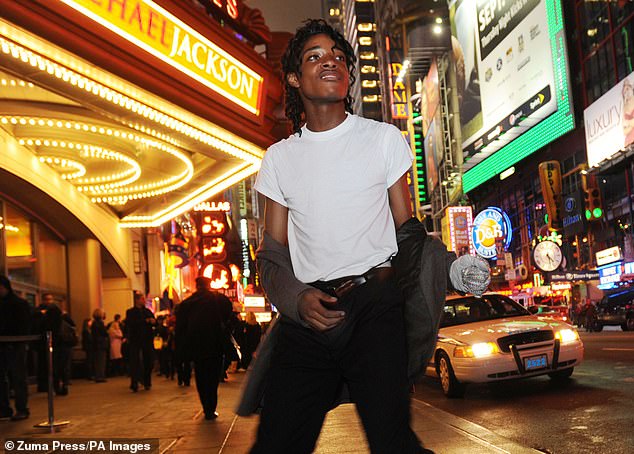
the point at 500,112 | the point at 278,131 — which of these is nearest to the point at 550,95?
the point at 500,112

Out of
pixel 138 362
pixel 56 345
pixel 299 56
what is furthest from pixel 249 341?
pixel 299 56

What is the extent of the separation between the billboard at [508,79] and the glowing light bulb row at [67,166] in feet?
131

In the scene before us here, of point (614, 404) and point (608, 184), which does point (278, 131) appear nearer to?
point (614, 404)

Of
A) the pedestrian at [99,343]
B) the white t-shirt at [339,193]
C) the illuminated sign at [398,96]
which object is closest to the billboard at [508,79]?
the illuminated sign at [398,96]

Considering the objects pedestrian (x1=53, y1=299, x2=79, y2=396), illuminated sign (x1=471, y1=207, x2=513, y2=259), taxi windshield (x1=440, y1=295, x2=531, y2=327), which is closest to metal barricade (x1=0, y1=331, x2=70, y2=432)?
pedestrian (x1=53, y1=299, x2=79, y2=396)

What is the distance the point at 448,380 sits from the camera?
10.7m

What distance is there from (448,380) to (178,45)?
A: 5808 mm

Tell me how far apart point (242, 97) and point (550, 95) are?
44.2 meters

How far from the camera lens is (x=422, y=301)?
2658 mm

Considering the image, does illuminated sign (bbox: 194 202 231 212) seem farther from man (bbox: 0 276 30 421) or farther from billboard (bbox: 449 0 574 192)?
billboard (bbox: 449 0 574 192)

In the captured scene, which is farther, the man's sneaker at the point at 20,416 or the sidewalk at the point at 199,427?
the man's sneaker at the point at 20,416

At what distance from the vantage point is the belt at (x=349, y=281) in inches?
104

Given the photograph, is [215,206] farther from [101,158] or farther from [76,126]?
[76,126]

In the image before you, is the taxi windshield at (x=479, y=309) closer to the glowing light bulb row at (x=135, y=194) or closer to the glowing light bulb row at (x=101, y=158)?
the glowing light bulb row at (x=101, y=158)
